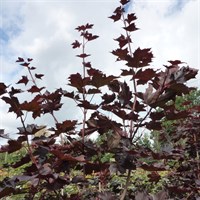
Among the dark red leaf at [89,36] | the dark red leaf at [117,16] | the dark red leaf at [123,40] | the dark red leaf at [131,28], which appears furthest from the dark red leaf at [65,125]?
the dark red leaf at [89,36]

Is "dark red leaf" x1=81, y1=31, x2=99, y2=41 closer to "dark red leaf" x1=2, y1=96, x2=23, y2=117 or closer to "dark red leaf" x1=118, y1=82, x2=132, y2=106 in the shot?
"dark red leaf" x1=118, y1=82, x2=132, y2=106

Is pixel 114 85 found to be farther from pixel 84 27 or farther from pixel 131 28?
pixel 84 27

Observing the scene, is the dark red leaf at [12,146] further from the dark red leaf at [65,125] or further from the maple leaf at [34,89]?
the maple leaf at [34,89]

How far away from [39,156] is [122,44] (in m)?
0.89

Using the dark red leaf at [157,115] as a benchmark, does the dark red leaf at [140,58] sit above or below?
above

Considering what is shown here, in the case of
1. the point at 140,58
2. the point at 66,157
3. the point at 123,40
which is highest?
the point at 123,40

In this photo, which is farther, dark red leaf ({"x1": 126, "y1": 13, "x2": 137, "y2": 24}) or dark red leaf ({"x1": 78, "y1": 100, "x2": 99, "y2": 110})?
dark red leaf ({"x1": 126, "y1": 13, "x2": 137, "y2": 24})

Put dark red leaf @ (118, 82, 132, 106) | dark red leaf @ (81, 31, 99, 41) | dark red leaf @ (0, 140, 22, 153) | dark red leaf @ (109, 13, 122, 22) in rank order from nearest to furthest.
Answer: dark red leaf @ (0, 140, 22, 153) → dark red leaf @ (118, 82, 132, 106) → dark red leaf @ (109, 13, 122, 22) → dark red leaf @ (81, 31, 99, 41)

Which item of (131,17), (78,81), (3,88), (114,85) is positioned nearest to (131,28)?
(131,17)

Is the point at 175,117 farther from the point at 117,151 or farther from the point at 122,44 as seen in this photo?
the point at 122,44

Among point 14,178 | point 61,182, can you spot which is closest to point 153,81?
point 61,182

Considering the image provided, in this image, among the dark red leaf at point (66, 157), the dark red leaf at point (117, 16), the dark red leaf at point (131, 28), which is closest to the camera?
the dark red leaf at point (66, 157)

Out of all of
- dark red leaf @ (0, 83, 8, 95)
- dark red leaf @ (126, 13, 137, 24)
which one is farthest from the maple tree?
dark red leaf @ (126, 13, 137, 24)

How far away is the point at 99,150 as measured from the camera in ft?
5.33
